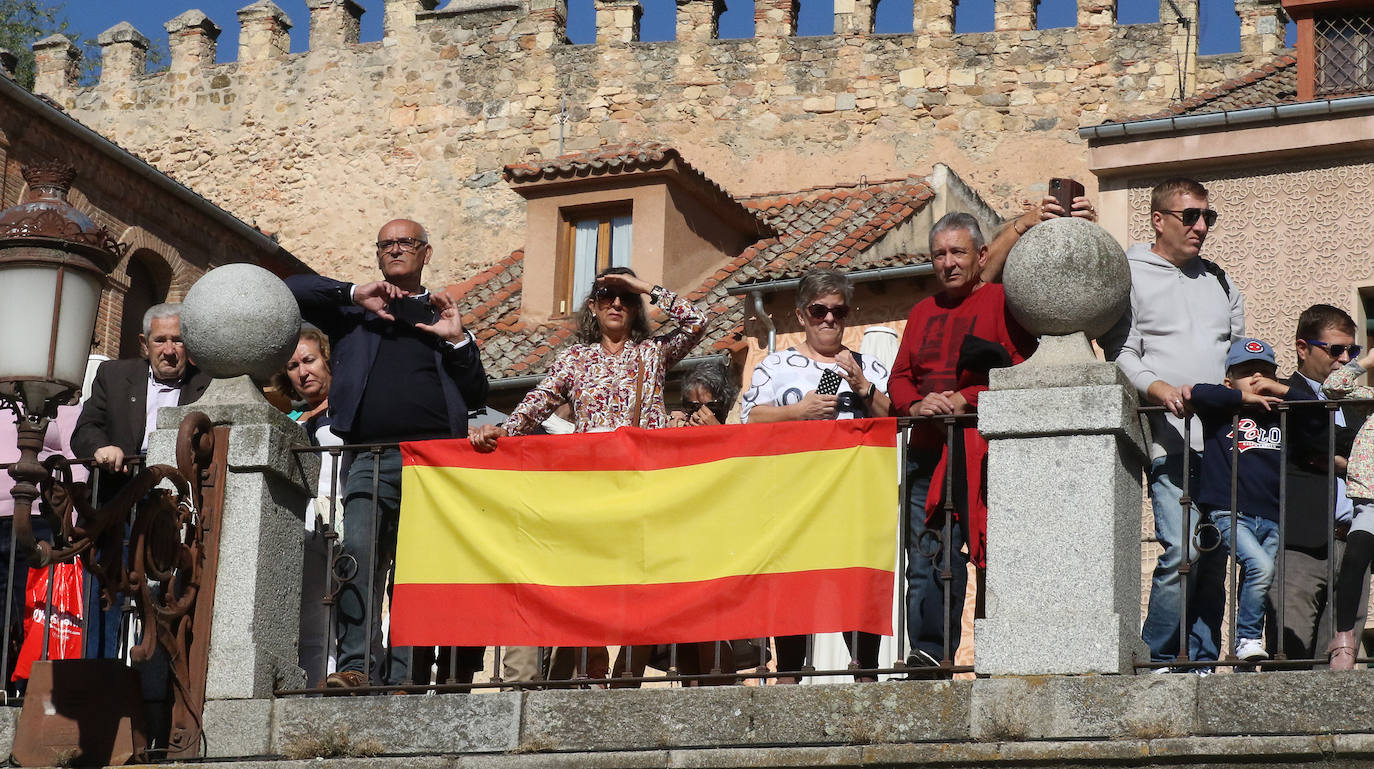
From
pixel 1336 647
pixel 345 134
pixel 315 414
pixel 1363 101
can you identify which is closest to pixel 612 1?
pixel 345 134

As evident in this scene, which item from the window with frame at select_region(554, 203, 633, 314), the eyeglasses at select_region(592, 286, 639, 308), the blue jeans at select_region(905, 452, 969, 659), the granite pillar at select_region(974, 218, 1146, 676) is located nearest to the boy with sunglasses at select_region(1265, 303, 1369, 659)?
the granite pillar at select_region(974, 218, 1146, 676)

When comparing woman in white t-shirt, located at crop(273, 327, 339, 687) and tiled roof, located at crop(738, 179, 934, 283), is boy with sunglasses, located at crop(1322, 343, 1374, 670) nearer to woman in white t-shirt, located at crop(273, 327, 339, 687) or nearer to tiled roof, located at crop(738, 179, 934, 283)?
woman in white t-shirt, located at crop(273, 327, 339, 687)

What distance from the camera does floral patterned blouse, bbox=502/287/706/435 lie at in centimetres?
902

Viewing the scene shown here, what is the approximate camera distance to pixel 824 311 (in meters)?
9.05

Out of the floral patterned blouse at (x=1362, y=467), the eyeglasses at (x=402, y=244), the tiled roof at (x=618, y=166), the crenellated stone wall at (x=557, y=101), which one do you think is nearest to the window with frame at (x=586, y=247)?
the tiled roof at (x=618, y=166)

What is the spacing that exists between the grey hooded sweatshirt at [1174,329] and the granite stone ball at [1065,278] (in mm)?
470

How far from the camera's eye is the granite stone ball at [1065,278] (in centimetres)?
786

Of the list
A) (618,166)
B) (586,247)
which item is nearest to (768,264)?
(618,166)

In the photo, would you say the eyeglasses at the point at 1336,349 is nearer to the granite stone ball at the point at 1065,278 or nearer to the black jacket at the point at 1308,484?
the black jacket at the point at 1308,484

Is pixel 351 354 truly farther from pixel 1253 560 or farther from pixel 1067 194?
pixel 1253 560

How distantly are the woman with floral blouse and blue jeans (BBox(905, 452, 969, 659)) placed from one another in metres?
1.22

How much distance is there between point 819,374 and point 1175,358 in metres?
1.47

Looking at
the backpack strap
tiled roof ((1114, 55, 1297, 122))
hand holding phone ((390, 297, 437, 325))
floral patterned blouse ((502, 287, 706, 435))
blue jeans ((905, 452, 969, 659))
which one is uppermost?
tiled roof ((1114, 55, 1297, 122))

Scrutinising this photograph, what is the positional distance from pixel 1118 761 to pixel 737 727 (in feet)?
4.41
